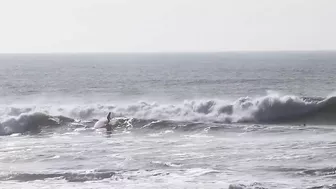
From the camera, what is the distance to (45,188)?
18797 mm

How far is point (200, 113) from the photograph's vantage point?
37906mm

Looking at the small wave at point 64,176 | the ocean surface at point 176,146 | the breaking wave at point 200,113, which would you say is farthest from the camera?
the breaking wave at point 200,113

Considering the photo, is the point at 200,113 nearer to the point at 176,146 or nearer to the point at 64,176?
the point at 176,146

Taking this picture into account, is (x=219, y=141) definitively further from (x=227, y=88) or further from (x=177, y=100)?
(x=227, y=88)

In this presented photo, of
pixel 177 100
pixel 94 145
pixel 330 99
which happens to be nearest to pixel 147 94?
pixel 177 100

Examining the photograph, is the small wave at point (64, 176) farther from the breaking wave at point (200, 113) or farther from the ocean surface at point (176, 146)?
the breaking wave at point (200, 113)

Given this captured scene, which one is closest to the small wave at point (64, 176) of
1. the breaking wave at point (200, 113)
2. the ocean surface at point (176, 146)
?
the ocean surface at point (176, 146)

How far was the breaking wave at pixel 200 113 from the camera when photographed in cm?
3444

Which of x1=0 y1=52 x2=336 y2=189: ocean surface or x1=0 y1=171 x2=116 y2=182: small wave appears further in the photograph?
x1=0 y1=171 x2=116 y2=182: small wave

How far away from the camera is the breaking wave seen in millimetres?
34438

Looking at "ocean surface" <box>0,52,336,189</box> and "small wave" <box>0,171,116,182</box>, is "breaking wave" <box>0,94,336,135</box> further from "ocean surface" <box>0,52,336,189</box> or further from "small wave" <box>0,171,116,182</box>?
"small wave" <box>0,171,116,182</box>

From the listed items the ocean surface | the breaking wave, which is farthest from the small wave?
the breaking wave

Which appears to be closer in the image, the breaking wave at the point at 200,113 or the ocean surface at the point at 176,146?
the ocean surface at the point at 176,146

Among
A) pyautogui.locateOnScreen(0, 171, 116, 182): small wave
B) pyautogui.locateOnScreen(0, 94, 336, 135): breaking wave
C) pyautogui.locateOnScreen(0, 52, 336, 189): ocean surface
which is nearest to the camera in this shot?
pyautogui.locateOnScreen(0, 52, 336, 189): ocean surface
